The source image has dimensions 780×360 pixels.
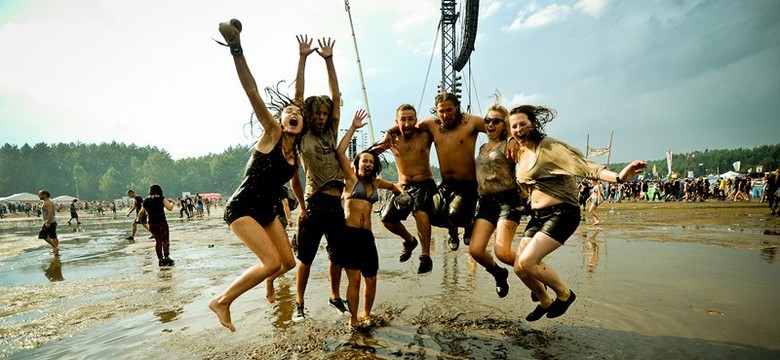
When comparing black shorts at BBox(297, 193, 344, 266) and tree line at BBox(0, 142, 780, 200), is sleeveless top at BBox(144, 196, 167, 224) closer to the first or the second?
black shorts at BBox(297, 193, 344, 266)

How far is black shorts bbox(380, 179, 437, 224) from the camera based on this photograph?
5055mm

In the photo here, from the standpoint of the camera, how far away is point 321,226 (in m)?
4.38

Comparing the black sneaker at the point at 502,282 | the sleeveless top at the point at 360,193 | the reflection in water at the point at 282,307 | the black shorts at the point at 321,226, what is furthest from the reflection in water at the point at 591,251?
the reflection in water at the point at 282,307

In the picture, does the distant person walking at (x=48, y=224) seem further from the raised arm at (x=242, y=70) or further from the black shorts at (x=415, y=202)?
the raised arm at (x=242, y=70)

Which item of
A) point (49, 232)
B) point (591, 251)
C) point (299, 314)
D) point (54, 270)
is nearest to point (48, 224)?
point (49, 232)

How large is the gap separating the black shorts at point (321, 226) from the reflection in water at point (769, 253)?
8.07m

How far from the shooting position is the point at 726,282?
5770 mm

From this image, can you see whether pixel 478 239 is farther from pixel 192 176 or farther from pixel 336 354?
pixel 192 176

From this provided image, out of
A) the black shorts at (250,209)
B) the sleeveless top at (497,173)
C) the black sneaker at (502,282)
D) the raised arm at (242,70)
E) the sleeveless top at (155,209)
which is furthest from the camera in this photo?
the sleeveless top at (155,209)

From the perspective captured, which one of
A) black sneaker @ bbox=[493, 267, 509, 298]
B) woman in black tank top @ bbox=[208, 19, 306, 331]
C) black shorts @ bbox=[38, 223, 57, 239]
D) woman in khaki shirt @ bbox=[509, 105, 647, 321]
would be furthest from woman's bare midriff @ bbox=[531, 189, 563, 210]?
black shorts @ bbox=[38, 223, 57, 239]

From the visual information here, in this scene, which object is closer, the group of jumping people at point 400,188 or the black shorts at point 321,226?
the group of jumping people at point 400,188

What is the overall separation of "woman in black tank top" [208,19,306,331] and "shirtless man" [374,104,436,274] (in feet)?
4.87

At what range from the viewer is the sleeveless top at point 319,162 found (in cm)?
439

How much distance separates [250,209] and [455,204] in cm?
252
